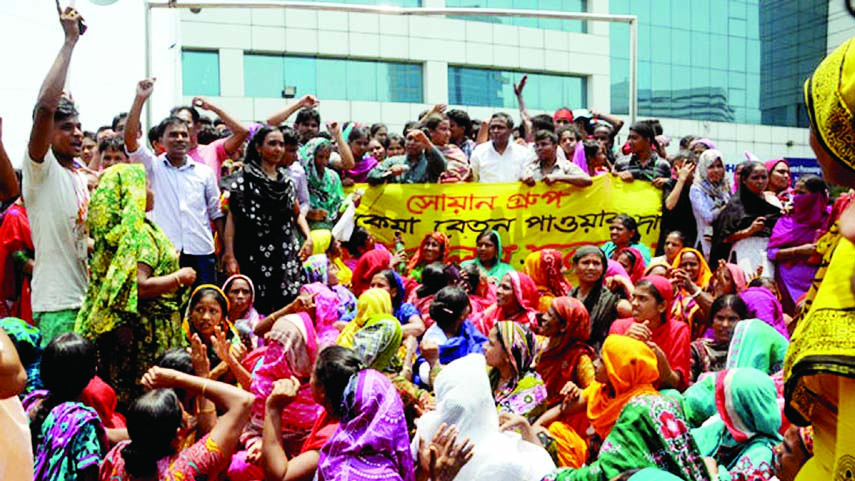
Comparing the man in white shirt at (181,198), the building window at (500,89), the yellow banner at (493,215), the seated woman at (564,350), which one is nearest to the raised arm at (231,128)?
the man in white shirt at (181,198)

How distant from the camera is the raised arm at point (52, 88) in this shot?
409 cm

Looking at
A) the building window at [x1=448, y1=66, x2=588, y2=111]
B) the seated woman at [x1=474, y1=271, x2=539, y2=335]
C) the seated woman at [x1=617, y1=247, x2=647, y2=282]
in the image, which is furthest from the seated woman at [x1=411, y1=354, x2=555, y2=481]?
the building window at [x1=448, y1=66, x2=588, y2=111]

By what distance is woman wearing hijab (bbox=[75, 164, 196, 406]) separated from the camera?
4.65 m

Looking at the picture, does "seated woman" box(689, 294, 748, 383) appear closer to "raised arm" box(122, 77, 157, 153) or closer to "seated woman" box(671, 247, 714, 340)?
"seated woman" box(671, 247, 714, 340)

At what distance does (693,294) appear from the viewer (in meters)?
6.49

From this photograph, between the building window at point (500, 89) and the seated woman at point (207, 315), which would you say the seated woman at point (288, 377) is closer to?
the seated woman at point (207, 315)

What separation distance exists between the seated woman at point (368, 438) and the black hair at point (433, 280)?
336 centimetres

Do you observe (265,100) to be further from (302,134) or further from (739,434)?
(739,434)

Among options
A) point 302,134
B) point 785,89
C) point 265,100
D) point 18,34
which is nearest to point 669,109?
point 785,89

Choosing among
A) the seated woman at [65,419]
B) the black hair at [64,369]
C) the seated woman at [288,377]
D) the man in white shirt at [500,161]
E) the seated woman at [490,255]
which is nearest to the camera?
the seated woman at [65,419]

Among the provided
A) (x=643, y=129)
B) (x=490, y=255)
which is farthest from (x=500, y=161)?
(x=490, y=255)

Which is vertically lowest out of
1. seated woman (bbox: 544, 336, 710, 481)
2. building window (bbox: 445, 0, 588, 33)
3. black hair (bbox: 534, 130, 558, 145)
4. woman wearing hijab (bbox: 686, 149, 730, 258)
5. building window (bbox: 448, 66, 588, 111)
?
seated woman (bbox: 544, 336, 710, 481)

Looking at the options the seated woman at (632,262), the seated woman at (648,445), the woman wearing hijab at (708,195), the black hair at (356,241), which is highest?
the woman wearing hijab at (708,195)

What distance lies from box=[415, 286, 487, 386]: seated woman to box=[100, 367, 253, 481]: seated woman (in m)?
1.92
